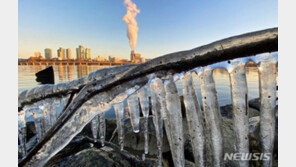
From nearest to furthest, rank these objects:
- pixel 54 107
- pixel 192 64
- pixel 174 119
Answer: pixel 192 64 → pixel 174 119 → pixel 54 107

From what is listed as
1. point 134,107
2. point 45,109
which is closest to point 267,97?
point 134,107

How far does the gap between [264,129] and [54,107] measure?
213cm

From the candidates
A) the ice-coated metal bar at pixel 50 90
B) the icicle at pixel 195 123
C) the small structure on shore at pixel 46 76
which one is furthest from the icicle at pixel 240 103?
the small structure on shore at pixel 46 76

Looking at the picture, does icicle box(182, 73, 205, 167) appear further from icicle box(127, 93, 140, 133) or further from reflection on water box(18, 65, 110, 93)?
reflection on water box(18, 65, 110, 93)

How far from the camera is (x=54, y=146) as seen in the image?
1418 mm

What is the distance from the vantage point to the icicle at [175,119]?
1130mm

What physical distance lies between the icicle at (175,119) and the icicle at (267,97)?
0.53 meters

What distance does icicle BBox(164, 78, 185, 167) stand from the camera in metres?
1.13

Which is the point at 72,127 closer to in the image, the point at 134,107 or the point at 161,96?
the point at 134,107

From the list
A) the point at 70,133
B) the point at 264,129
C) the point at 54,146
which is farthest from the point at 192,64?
the point at 54,146

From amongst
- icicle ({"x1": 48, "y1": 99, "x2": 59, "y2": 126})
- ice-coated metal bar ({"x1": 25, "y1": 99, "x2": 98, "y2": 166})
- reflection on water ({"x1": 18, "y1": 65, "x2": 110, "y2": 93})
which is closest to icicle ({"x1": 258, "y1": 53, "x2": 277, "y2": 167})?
ice-coated metal bar ({"x1": 25, "y1": 99, "x2": 98, "y2": 166})

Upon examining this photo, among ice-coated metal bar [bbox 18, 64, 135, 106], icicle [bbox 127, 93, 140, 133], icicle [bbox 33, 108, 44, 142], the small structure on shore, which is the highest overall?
the small structure on shore

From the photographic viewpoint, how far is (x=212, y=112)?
3.43ft

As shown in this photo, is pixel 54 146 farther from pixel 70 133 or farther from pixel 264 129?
pixel 264 129
